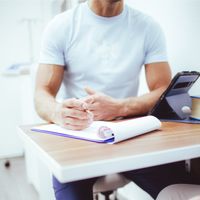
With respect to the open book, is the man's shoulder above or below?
above

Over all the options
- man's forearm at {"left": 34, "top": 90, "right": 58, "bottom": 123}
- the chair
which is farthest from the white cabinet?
the chair

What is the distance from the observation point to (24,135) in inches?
33.2

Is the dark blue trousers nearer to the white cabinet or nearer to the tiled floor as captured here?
the tiled floor

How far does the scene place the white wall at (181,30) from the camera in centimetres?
134

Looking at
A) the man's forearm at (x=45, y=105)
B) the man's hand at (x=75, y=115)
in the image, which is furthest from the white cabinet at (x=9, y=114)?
the man's hand at (x=75, y=115)

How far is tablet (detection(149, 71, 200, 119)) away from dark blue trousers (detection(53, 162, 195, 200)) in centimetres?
19

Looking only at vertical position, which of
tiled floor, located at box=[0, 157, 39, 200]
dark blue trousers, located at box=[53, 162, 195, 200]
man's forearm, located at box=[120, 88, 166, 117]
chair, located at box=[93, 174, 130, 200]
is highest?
man's forearm, located at box=[120, 88, 166, 117]

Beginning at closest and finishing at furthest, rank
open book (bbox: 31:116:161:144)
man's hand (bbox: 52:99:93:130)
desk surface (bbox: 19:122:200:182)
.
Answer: desk surface (bbox: 19:122:200:182) < open book (bbox: 31:116:161:144) < man's hand (bbox: 52:99:93:130)

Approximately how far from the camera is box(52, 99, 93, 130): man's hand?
83cm

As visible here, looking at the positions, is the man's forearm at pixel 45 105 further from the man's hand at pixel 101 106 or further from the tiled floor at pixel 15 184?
the tiled floor at pixel 15 184

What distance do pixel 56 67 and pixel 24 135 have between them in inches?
18.8

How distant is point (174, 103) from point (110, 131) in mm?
386

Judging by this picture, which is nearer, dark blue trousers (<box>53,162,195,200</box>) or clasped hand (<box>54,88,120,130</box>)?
clasped hand (<box>54,88,120,130</box>)

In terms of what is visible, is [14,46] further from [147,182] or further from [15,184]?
[147,182]
